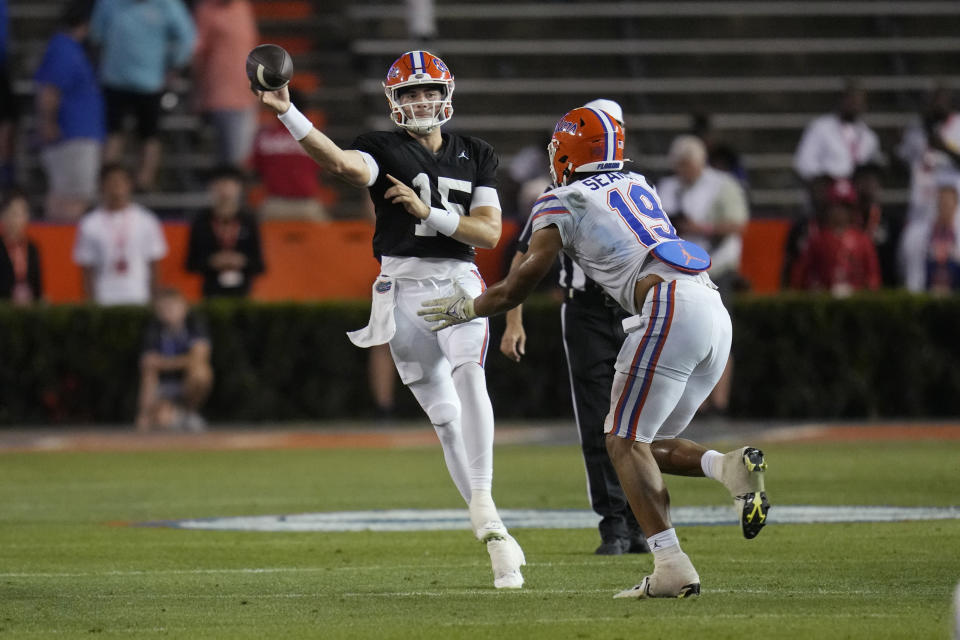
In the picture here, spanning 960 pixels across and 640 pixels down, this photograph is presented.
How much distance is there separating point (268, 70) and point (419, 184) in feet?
2.93

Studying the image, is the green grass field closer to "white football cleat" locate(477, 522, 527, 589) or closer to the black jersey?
"white football cleat" locate(477, 522, 527, 589)

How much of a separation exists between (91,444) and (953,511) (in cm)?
876

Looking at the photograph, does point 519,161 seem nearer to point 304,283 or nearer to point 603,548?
point 304,283

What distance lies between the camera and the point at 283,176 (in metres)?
19.4

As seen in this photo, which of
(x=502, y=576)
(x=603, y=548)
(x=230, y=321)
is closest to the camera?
(x=502, y=576)

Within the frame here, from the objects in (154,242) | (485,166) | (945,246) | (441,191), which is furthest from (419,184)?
(945,246)

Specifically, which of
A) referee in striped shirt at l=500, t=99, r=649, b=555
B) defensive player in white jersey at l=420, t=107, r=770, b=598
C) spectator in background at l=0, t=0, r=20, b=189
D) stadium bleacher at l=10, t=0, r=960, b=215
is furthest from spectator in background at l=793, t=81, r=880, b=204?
defensive player in white jersey at l=420, t=107, r=770, b=598

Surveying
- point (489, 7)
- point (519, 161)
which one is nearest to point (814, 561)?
point (519, 161)

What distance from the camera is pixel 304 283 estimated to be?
19.2 meters

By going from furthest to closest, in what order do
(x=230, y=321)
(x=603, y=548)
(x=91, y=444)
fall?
1. (x=230, y=321)
2. (x=91, y=444)
3. (x=603, y=548)

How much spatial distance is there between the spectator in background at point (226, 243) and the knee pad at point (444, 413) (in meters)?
9.67

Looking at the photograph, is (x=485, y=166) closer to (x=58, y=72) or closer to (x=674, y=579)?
(x=674, y=579)

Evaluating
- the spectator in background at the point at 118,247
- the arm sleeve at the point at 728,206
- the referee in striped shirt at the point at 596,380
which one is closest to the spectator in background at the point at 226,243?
the spectator in background at the point at 118,247

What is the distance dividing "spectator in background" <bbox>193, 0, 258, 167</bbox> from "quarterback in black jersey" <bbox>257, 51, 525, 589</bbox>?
11907 mm
